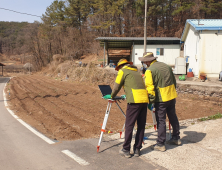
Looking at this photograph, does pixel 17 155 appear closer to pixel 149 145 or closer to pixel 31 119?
pixel 149 145

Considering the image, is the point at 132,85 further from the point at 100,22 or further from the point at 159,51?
the point at 100,22

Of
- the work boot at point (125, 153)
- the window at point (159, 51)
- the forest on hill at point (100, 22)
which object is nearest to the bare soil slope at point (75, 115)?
the work boot at point (125, 153)

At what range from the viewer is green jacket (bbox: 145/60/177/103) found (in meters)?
4.33

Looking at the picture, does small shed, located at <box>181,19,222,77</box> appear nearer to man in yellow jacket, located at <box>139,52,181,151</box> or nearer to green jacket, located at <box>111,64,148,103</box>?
man in yellow jacket, located at <box>139,52,181,151</box>

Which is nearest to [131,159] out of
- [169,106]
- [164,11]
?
[169,106]

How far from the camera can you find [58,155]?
4547 mm

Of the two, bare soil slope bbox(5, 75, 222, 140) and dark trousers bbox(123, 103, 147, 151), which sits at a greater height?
dark trousers bbox(123, 103, 147, 151)

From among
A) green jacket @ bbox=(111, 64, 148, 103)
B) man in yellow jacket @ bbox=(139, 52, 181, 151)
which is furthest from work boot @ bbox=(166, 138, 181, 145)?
green jacket @ bbox=(111, 64, 148, 103)

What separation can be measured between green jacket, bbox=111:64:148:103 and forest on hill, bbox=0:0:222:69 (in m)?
37.0

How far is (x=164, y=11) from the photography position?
42.6 metres

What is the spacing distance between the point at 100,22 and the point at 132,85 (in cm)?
4382

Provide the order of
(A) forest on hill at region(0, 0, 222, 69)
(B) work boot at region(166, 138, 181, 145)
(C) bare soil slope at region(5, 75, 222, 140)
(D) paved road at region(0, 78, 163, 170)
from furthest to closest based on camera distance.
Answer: (A) forest on hill at region(0, 0, 222, 69)
(C) bare soil slope at region(5, 75, 222, 140)
(B) work boot at region(166, 138, 181, 145)
(D) paved road at region(0, 78, 163, 170)

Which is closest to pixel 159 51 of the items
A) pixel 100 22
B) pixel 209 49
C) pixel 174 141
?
pixel 209 49

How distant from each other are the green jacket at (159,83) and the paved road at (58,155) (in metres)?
1.34
